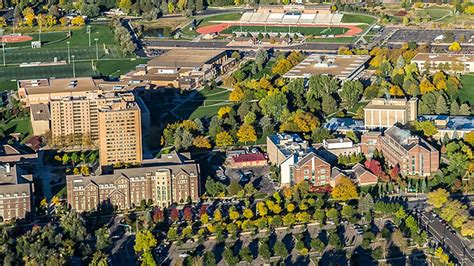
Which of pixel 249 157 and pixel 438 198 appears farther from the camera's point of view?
pixel 249 157

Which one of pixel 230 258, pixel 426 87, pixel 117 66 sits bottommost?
pixel 230 258

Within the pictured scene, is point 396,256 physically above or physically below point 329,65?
below

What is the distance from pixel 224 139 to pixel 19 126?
8459 millimetres

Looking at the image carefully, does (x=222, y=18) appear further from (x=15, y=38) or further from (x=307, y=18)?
(x=15, y=38)

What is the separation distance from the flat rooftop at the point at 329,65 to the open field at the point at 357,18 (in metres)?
10.7

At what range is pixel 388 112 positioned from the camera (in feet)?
132

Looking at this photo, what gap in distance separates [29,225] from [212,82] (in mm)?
17225

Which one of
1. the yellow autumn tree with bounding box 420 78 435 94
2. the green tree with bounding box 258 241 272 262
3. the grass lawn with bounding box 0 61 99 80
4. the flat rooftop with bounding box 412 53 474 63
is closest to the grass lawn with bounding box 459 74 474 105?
the yellow autumn tree with bounding box 420 78 435 94

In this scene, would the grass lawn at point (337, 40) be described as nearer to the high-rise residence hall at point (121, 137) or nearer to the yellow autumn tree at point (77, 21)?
the yellow autumn tree at point (77, 21)

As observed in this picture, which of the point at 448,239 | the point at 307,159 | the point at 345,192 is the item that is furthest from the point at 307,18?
the point at 448,239

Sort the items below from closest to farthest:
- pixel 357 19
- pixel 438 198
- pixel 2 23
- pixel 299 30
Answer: pixel 438 198, pixel 299 30, pixel 357 19, pixel 2 23

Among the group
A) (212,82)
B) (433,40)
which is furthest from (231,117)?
(433,40)

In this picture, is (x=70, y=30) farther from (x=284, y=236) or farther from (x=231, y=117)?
(x=284, y=236)

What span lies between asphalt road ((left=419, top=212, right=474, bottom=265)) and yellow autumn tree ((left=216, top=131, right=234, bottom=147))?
905cm
